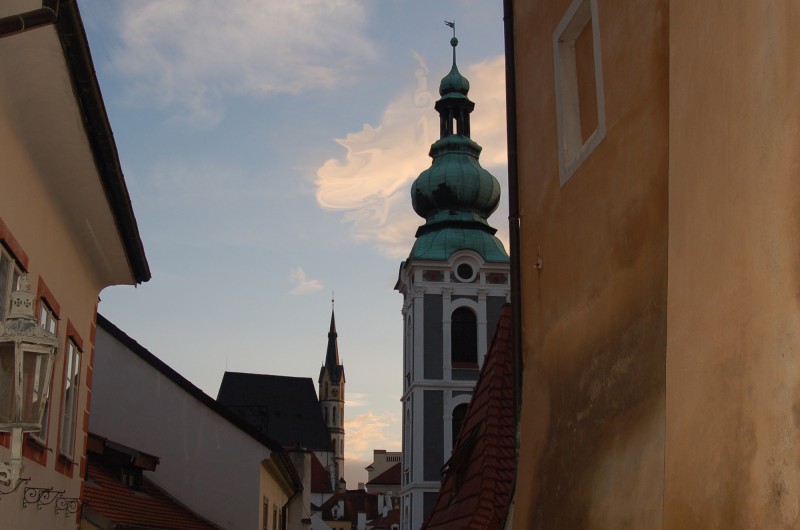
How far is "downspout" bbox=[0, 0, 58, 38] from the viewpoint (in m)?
4.02

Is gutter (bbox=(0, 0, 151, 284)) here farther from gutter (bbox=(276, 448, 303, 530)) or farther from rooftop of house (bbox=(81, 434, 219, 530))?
gutter (bbox=(276, 448, 303, 530))

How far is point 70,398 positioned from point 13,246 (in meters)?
3.29

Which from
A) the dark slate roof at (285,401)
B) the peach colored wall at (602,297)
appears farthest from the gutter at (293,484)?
the dark slate roof at (285,401)

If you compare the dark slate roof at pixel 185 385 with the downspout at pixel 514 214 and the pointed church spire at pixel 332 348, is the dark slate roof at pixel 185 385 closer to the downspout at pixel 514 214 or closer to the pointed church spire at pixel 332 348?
the downspout at pixel 514 214

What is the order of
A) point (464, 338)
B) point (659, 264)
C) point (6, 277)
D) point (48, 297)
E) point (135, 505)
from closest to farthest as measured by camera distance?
point (659, 264), point (6, 277), point (48, 297), point (135, 505), point (464, 338)

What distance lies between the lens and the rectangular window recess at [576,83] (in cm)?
729

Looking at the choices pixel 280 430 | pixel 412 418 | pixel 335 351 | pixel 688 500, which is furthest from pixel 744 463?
pixel 335 351

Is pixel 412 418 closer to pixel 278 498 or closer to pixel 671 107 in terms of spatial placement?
pixel 278 498

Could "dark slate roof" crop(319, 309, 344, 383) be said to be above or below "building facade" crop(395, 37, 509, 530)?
above

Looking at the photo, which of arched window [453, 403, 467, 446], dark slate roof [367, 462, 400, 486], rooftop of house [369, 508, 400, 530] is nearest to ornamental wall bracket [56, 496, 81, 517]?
arched window [453, 403, 467, 446]

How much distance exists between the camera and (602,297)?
21.8 feet

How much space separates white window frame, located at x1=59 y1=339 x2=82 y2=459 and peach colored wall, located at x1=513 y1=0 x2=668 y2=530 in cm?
386

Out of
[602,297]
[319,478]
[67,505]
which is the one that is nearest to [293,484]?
[67,505]

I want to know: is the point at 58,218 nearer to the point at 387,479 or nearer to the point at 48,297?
the point at 48,297
